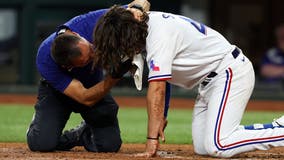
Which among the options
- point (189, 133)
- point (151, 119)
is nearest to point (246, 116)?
point (189, 133)

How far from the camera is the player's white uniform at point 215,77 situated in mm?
6242

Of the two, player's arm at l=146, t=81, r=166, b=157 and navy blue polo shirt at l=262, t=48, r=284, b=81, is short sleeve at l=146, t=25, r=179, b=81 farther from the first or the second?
navy blue polo shirt at l=262, t=48, r=284, b=81

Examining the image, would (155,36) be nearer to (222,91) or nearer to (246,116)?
(222,91)

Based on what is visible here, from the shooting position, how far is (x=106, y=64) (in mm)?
6059

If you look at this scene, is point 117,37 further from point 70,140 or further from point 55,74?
point 70,140

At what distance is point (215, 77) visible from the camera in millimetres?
6574

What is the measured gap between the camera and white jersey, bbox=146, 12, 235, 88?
6047 mm

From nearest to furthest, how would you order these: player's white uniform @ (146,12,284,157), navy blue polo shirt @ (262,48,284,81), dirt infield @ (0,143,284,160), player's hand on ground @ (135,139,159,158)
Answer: player's hand on ground @ (135,139,159,158)
player's white uniform @ (146,12,284,157)
dirt infield @ (0,143,284,160)
navy blue polo shirt @ (262,48,284,81)

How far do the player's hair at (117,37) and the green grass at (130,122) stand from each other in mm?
2675

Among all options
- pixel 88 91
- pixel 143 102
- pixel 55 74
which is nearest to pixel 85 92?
pixel 88 91

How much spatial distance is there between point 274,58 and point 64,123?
11.3 metres

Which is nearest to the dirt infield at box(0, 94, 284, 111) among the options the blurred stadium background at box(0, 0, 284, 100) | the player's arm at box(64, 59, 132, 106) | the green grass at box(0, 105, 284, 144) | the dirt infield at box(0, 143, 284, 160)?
the blurred stadium background at box(0, 0, 284, 100)

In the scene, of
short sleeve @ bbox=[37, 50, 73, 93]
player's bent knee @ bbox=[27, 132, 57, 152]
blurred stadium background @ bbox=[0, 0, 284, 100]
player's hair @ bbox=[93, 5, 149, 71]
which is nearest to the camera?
player's hair @ bbox=[93, 5, 149, 71]

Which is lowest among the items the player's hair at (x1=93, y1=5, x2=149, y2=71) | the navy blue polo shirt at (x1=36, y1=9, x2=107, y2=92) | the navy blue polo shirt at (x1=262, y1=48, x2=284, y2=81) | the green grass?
the navy blue polo shirt at (x1=262, y1=48, x2=284, y2=81)
